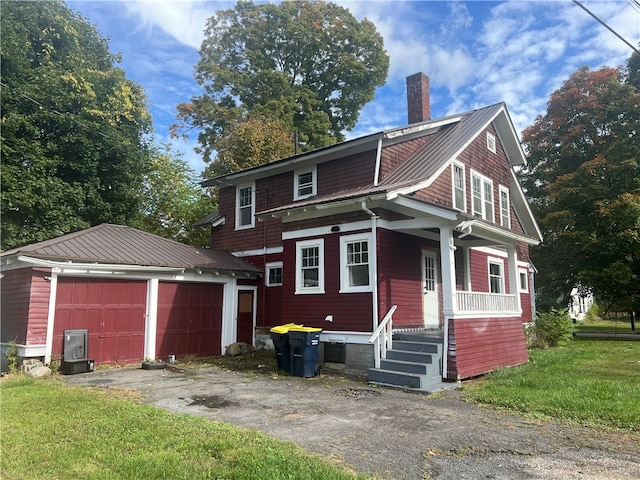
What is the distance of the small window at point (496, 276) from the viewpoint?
55.9 feet

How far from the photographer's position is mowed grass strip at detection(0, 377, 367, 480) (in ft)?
14.1

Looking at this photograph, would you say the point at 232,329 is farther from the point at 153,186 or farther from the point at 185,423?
the point at 153,186

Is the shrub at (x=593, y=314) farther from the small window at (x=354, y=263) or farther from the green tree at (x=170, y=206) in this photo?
the small window at (x=354, y=263)

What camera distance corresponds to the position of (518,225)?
60.1 ft

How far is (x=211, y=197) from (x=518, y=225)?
1808 cm

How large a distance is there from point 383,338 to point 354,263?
80.0 inches

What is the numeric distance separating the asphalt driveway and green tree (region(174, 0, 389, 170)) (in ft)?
79.2

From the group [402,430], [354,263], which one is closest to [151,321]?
[354,263]

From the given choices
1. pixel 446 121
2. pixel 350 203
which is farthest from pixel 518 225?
pixel 350 203

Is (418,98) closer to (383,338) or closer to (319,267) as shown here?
(319,267)

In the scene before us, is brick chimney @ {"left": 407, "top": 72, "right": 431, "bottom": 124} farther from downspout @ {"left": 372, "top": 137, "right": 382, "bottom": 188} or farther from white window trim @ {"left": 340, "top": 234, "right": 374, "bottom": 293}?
white window trim @ {"left": 340, "top": 234, "right": 374, "bottom": 293}

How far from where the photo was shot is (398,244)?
11773 millimetres

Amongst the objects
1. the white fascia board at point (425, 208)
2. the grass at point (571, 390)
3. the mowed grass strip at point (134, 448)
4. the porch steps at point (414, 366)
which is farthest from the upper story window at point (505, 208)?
the mowed grass strip at point (134, 448)

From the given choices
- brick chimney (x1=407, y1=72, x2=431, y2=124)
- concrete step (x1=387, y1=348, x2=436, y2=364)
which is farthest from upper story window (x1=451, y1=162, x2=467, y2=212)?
concrete step (x1=387, y1=348, x2=436, y2=364)
